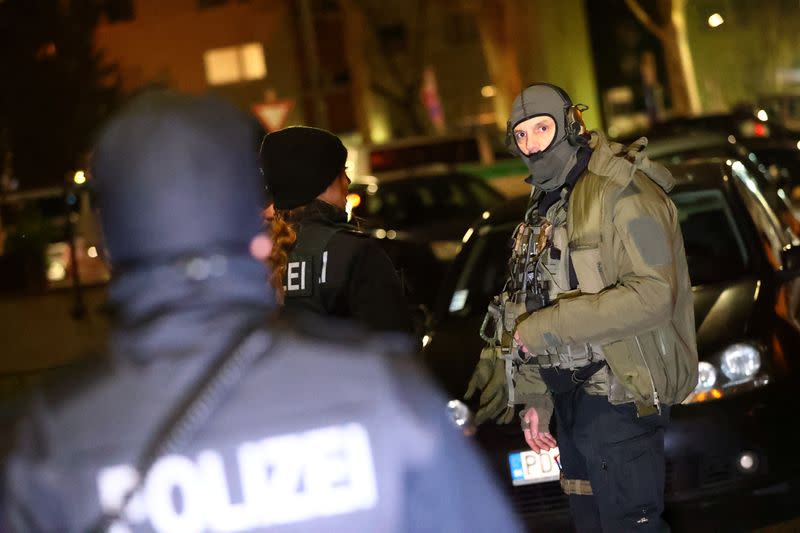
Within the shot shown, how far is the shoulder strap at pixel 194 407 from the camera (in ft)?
5.50

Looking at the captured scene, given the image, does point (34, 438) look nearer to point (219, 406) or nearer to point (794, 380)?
point (219, 406)

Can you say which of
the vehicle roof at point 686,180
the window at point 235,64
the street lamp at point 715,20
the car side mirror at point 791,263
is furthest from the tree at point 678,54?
the car side mirror at point 791,263

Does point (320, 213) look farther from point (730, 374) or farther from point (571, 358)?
point (730, 374)

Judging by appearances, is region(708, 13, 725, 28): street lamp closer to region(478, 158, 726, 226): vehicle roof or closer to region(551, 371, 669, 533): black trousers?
region(478, 158, 726, 226): vehicle roof

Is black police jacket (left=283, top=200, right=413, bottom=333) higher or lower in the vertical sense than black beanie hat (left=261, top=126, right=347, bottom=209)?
lower

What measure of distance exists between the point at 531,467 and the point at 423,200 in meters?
9.95

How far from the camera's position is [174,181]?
1755 millimetres

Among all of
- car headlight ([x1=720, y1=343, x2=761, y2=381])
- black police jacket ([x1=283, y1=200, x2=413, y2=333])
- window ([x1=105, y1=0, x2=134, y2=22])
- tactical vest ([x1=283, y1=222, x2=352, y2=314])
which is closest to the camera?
black police jacket ([x1=283, y1=200, x2=413, y2=333])

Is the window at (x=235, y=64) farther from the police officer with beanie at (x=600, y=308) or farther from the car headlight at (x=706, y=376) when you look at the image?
the police officer with beanie at (x=600, y=308)

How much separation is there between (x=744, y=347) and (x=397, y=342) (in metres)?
3.84

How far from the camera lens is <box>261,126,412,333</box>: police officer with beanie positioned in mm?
3598

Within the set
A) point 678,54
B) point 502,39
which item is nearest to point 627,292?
point 502,39

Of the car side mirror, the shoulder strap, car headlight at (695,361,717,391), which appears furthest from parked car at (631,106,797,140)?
the shoulder strap

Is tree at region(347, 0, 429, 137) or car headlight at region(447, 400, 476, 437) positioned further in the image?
tree at region(347, 0, 429, 137)
